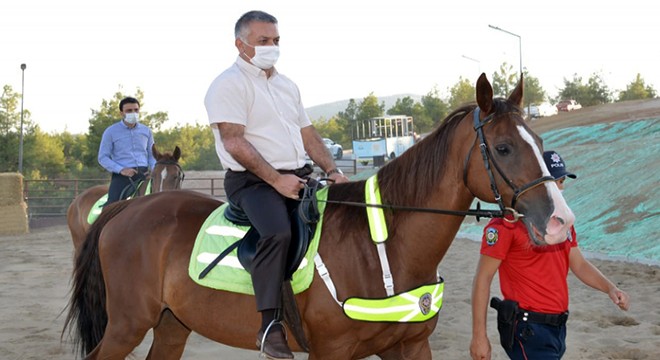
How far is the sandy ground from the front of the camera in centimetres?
A: 634

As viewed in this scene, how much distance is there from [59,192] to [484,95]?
35.3 meters

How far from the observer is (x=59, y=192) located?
35.1 m

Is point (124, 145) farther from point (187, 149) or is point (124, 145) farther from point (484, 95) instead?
point (187, 149)

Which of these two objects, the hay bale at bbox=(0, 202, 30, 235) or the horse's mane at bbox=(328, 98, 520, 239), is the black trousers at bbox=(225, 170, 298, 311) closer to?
the horse's mane at bbox=(328, 98, 520, 239)

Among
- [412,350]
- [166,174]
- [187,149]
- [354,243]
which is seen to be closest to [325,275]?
[354,243]

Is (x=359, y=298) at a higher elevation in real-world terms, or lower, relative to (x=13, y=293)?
higher

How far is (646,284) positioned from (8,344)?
7914mm

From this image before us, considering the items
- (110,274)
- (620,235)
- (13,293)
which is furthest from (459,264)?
(110,274)

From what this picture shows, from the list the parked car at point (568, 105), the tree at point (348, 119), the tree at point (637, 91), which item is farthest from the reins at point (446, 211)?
the tree at point (348, 119)

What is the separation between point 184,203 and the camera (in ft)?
15.3

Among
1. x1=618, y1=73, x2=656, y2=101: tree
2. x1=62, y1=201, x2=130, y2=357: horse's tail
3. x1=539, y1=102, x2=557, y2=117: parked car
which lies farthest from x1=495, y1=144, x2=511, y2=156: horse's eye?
x1=618, y1=73, x2=656, y2=101: tree

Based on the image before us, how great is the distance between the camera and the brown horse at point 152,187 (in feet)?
30.5

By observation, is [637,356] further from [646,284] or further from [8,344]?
[8,344]

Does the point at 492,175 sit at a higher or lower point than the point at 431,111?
lower
